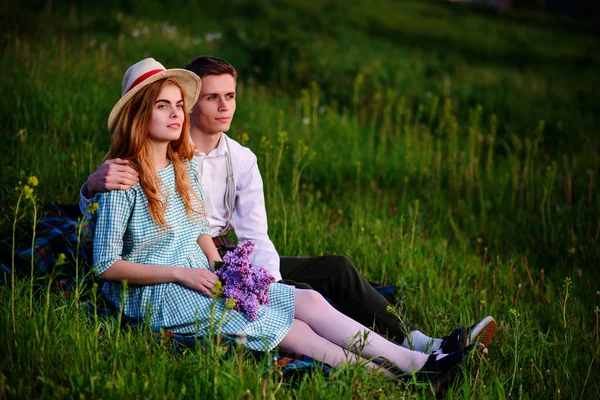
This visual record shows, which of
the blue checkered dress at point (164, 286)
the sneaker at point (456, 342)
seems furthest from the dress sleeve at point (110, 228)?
the sneaker at point (456, 342)

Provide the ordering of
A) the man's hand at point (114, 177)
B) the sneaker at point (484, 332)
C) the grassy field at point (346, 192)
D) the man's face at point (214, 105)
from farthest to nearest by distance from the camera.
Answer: the man's face at point (214, 105), the sneaker at point (484, 332), the man's hand at point (114, 177), the grassy field at point (346, 192)

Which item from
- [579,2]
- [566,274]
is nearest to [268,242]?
[566,274]

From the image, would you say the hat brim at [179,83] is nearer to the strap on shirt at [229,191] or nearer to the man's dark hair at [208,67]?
the man's dark hair at [208,67]

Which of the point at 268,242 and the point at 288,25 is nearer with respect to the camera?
the point at 268,242

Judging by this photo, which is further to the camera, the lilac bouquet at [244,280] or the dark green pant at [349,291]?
the dark green pant at [349,291]

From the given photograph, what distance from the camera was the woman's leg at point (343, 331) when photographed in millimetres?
3236

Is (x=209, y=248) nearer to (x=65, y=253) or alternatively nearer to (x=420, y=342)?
(x=65, y=253)

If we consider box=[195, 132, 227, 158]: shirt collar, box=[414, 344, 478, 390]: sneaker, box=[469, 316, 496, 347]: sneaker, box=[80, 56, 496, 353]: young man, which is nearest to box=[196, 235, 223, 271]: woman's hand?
box=[80, 56, 496, 353]: young man

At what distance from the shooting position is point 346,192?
18.8 ft

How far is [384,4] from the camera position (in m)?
20.4

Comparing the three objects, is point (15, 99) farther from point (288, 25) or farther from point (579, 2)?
point (579, 2)

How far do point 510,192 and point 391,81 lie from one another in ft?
13.1

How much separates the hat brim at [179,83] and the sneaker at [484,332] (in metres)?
1.81

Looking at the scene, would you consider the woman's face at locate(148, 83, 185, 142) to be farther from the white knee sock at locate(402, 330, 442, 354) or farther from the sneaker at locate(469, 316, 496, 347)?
the sneaker at locate(469, 316, 496, 347)
